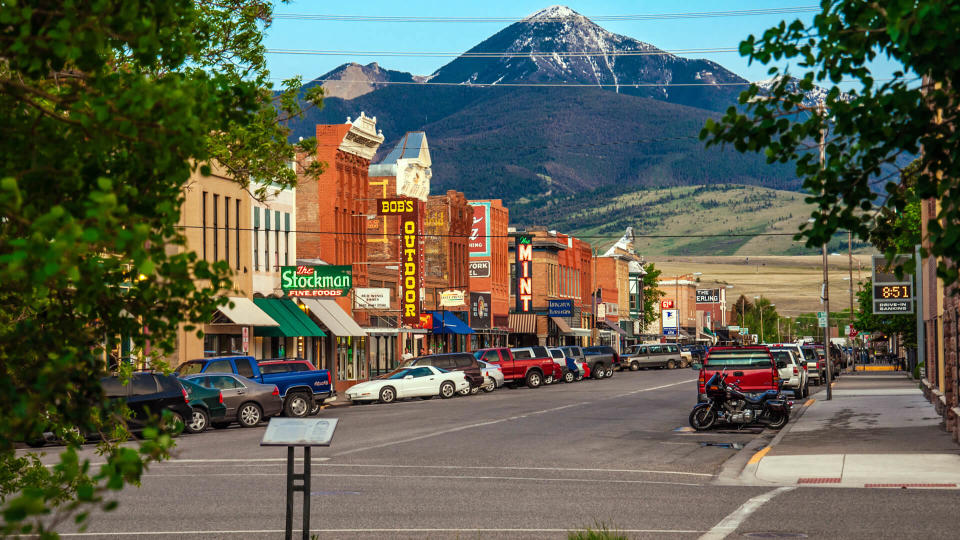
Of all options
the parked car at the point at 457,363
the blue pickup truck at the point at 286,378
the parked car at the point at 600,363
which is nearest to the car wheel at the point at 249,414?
the blue pickup truck at the point at 286,378

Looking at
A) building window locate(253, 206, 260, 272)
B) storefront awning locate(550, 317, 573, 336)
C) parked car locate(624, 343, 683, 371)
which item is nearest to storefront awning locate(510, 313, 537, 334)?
storefront awning locate(550, 317, 573, 336)

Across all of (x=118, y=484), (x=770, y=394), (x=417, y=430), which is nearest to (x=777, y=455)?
(x=770, y=394)

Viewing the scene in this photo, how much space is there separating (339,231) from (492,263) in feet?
101

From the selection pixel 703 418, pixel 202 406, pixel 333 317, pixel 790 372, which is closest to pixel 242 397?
pixel 202 406

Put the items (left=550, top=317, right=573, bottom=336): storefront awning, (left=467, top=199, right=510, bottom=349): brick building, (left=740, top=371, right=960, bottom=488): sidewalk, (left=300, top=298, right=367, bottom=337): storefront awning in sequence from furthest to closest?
(left=550, top=317, right=573, bottom=336): storefront awning < (left=467, top=199, right=510, bottom=349): brick building < (left=300, top=298, right=367, bottom=337): storefront awning < (left=740, top=371, right=960, bottom=488): sidewalk

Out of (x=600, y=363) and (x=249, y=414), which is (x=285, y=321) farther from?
(x=600, y=363)

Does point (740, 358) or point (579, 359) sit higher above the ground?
point (740, 358)

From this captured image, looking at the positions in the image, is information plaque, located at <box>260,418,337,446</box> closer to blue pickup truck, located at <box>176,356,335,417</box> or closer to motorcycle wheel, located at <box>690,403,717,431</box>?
motorcycle wheel, located at <box>690,403,717,431</box>

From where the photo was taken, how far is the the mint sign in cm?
4894

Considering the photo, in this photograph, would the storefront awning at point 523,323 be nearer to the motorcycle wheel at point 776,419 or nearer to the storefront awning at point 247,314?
the storefront awning at point 247,314

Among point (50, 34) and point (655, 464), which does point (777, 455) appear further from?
point (50, 34)

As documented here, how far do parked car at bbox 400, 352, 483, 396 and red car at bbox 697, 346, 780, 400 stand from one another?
1914 centimetres

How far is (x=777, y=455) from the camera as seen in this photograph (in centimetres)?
2209

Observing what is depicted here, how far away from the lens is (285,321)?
5019 cm
